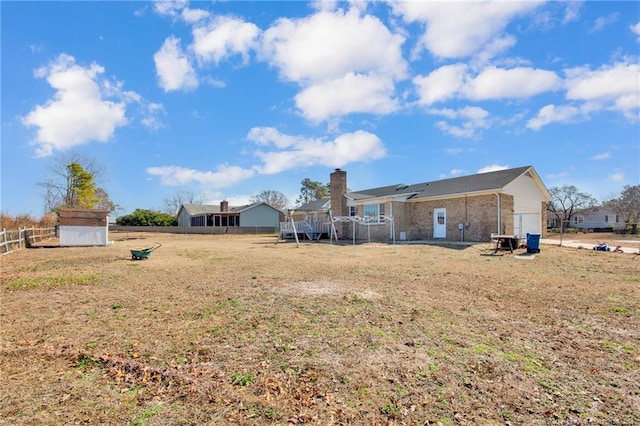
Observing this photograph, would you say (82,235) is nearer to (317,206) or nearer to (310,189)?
(317,206)

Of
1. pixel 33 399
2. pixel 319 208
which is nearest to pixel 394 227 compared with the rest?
pixel 319 208

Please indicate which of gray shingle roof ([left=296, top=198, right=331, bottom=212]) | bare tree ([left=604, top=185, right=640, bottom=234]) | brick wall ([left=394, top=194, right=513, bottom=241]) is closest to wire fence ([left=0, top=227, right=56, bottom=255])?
brick wall ([left=394, top=194, right=513, bottom=241])

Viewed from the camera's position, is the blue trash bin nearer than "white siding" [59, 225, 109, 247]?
Yes

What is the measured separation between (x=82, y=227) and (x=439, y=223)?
21814 mm

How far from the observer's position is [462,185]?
75.1ft

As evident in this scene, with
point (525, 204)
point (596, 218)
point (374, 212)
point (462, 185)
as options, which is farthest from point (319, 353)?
point (596, 218)

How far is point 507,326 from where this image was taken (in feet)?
17.6

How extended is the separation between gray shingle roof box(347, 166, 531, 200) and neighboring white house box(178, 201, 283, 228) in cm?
2295

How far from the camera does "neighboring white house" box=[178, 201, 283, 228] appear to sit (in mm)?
47906

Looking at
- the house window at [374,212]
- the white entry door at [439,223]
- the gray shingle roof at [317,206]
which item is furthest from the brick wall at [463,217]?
the gray shingle roof at [317,206]

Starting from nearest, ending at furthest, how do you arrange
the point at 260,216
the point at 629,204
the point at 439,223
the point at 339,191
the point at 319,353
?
the point at 319,353, the point at 439,223, the point at 339,191, the point at 629,204, the point at 260,216

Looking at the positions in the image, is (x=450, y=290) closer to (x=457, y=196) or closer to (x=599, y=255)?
(x=599, y=255)

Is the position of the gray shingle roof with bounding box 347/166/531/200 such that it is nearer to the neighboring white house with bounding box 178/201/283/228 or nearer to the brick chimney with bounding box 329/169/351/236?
the brick chimney with bounding box 329/169/351/236

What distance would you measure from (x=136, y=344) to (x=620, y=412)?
5.16 metres
